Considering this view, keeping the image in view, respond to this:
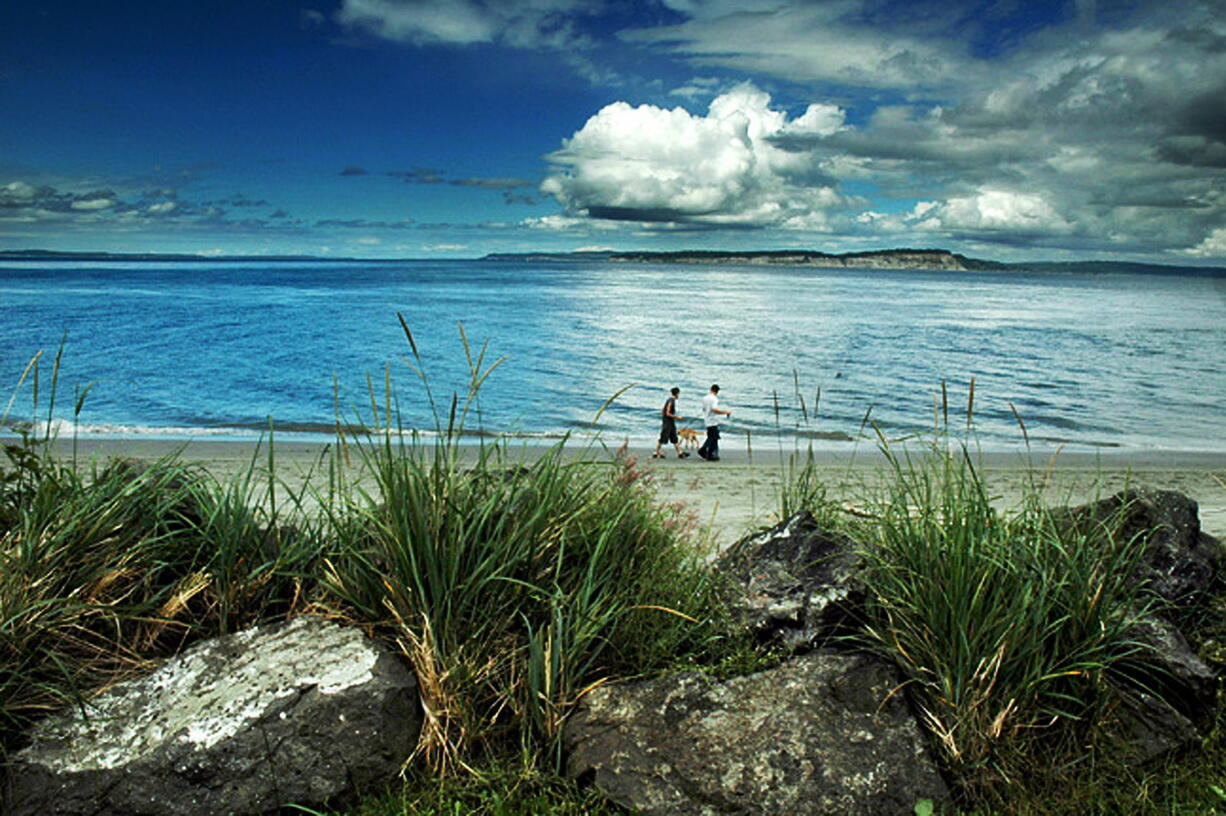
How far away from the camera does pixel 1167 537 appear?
526 centimetres

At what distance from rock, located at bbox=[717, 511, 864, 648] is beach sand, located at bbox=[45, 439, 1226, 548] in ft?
18.1

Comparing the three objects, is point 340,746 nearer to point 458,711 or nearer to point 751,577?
point 458,711

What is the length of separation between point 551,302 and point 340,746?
100 meters

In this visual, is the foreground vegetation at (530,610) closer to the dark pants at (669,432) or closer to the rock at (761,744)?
the rock at (761,744)

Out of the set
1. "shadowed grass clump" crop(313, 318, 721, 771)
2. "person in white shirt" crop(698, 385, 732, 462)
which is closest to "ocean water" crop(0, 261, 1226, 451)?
"shadowed grass clump" crop(313, 318, 721, 771)

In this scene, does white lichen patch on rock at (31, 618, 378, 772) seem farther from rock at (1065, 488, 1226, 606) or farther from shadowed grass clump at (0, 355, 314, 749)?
rock at (1065, 488, 1226, 606)

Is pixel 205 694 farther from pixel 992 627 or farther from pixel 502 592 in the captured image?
pixel 992 627

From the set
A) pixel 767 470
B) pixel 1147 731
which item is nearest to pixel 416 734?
pixel 1147 731

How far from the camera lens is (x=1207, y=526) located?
392 inches

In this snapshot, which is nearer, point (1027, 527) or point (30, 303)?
point (1027, 527)

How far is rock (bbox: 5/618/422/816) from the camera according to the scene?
3674 mm

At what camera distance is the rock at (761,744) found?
372 centimetres

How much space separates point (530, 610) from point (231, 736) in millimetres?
1422

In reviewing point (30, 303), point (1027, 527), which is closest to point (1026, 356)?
point (1027, 527)
